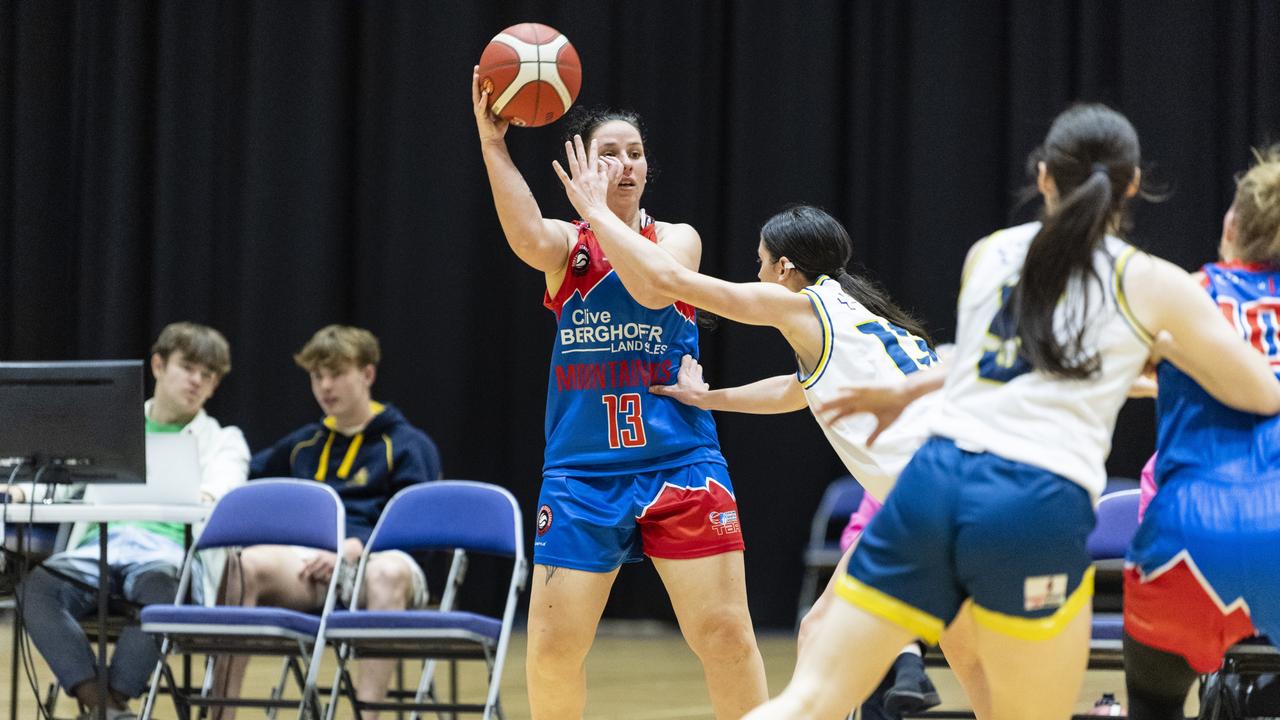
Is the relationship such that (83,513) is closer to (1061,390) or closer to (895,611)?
(895,611)

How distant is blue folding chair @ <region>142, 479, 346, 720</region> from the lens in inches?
194

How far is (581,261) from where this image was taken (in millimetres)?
3867

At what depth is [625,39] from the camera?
9.45 meters

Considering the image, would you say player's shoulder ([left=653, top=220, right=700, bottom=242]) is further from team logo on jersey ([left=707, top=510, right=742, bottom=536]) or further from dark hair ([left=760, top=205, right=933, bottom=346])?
team logo on jersey ([left=707, top=510, right=742, bottom=536])

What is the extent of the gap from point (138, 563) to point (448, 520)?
3.87ft

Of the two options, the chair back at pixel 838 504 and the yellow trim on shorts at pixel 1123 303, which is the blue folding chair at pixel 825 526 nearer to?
the chair back at pixel 838 504

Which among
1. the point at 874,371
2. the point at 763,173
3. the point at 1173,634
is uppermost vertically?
the point at 763,173

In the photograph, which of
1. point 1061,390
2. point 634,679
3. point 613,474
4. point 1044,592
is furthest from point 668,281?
point 634,679

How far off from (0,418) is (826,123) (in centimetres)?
554

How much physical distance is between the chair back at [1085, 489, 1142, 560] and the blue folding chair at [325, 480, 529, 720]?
209cm

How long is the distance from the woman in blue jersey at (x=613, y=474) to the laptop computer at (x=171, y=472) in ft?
6.12

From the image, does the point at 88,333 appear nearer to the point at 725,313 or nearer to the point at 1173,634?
the point at 725,313

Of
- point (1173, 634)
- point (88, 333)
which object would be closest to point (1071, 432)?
point (1173, 634)

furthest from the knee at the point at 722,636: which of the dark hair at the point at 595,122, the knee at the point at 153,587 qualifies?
the knee at the point at 153,587
